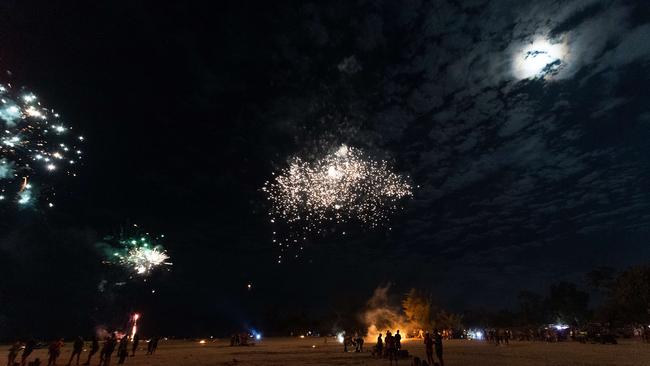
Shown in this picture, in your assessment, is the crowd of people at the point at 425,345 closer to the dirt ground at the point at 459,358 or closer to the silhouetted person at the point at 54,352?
the dirt ground at the point at 459,358

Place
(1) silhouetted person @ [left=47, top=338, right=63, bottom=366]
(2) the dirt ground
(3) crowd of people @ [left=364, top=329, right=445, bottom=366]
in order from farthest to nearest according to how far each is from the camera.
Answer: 1. (2) the dirt ground
2. (1) silhouetted person @ [left=47, top=338, right=63, bottom=366]
3. (3) crowd of people @ [left=364, top=329, right=445, bottom=366]

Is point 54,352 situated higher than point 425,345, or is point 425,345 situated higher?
point 425,345

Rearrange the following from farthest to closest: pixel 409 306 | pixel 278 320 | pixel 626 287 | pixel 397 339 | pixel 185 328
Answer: pixel 185 328, pixel 278 320, pixel 409 306, pixel 626 287, pixel 397 339

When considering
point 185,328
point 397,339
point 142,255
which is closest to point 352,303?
point 142,255

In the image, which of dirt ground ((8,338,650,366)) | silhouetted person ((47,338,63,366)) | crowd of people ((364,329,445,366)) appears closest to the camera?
crowd of people ((364,329,445,366))

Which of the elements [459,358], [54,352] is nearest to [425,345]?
[459,358]

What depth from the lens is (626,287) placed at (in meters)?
56.5

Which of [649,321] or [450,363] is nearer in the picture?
[450,363]

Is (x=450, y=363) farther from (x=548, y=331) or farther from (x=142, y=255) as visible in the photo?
(x=142, y=255)

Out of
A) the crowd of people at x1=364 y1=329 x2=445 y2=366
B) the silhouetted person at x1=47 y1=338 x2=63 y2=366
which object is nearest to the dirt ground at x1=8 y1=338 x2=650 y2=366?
the crowd of people at x1=364 y1=329 x2=445 y2=366

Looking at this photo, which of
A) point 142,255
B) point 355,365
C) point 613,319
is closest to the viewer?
point 355,365

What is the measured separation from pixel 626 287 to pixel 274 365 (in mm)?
58908

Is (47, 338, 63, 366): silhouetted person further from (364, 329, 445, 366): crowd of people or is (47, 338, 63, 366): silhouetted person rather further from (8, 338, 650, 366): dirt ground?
(364, 329, 445, 366): crowd of people

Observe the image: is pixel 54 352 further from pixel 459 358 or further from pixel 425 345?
pixel 459 358
